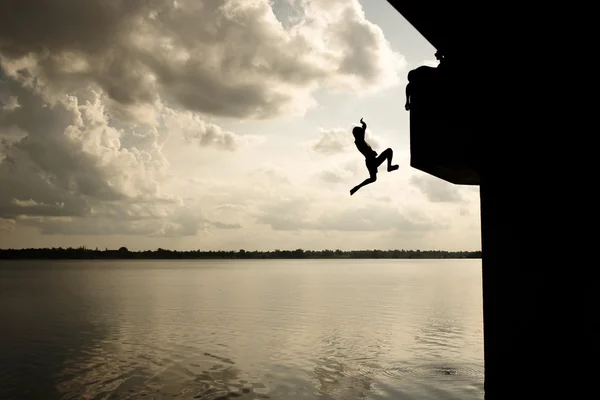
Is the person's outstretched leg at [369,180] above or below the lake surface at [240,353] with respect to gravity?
above

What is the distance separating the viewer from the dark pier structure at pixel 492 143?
3725 millimetres

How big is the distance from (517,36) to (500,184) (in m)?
1.16

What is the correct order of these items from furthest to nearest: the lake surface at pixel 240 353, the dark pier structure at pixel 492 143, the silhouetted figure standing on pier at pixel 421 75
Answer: the lake surface at pixel 240 353 → the silhouetted figure standing on pier at pixel 421 75 → the dark pier structure at pixel 492 143

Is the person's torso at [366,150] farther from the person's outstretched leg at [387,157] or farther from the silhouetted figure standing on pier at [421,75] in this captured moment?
the silhouetted figure standing on pier at [421,75]

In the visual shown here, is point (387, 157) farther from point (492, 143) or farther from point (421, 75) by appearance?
point (492, 143)

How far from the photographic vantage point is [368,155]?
5.82 meters

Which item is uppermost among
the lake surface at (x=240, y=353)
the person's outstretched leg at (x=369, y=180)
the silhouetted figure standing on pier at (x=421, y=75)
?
the silhouetted figure standing on pier at (x=421, y=75)

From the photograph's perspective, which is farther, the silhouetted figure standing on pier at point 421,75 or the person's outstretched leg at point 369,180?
the person's outstretched leg at point 369,180

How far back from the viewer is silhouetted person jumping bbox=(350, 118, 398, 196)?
5.67 meters

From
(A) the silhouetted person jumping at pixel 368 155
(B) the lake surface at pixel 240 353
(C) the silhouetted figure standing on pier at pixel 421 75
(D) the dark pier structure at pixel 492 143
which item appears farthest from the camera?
(B) the lake surface at pixel 240 353

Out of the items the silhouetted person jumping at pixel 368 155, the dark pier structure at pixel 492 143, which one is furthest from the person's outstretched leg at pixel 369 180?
the dark pier structure at pixel 492 143

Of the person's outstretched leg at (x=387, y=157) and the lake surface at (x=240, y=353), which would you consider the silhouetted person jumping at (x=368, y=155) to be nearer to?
the person's outstretched leg at (x=387, y=157)

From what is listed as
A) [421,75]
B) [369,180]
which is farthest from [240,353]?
[421,75]

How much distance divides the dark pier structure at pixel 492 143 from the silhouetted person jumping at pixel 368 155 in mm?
755
